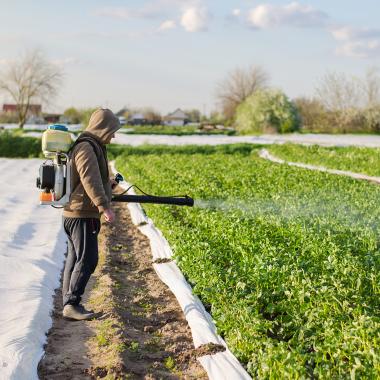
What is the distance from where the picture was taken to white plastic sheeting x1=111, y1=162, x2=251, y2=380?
4359 mm

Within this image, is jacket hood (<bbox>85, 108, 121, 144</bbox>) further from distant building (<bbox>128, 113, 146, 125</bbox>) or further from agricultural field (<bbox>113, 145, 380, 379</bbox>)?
distant building (<bbox>128, 113, 146, 125</bbox>)

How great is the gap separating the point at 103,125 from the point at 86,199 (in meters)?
0.65

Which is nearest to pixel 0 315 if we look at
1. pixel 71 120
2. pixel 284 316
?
pixel 284 316

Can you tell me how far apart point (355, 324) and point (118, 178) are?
8.43 feet

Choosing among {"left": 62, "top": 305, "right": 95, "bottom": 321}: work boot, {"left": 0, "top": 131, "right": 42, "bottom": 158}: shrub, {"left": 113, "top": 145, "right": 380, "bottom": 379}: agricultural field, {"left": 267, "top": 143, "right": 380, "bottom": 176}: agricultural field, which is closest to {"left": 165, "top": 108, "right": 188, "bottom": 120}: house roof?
{"left": 0, "top": 131, "right": 42, "bottom": 158}: shrub

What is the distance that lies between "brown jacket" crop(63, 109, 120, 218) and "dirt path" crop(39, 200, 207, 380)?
1.04m

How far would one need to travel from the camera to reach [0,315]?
5.67 meters

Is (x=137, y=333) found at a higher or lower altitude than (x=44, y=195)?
lower

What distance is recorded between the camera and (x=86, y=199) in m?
5.42

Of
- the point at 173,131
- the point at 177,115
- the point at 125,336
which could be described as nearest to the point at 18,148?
the point at 173,131

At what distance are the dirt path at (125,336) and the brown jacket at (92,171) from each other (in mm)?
1041

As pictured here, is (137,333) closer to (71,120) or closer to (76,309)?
(76,309)

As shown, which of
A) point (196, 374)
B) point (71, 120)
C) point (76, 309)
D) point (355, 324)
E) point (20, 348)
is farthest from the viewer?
point (71, 120)

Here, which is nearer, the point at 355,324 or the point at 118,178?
the point at 355,324
